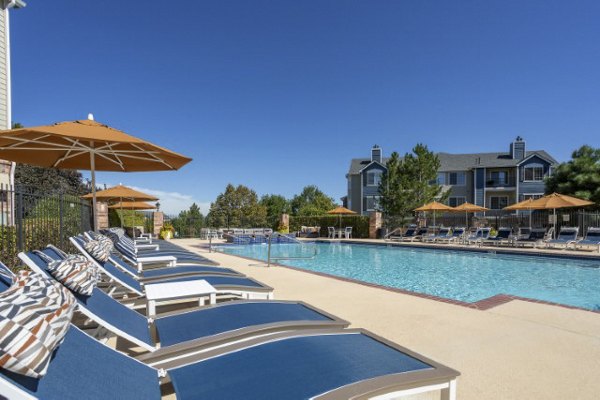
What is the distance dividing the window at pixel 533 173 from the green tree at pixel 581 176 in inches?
255

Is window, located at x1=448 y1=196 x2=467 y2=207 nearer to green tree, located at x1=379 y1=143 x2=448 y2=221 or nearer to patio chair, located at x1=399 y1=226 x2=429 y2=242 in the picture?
green tree, located at x1=379 y1=143 x2=448 y2=221

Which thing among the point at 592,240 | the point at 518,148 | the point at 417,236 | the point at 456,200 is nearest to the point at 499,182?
the point at 518,148

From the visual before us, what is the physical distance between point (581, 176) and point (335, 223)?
53.8 ft

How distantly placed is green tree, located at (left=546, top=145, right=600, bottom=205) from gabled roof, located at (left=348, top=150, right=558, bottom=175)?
22.6ft

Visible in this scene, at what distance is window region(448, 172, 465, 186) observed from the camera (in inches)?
1286

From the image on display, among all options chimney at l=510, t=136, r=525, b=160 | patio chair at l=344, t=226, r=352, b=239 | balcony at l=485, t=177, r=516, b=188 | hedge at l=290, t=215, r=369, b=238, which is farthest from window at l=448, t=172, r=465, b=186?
patio chair at l=344, t=226, r=352, b=239

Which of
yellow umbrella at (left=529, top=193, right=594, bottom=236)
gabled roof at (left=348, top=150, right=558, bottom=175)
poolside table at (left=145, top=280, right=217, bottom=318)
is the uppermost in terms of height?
gabled roof at (left=348, top=150, right=558, bottom=175)

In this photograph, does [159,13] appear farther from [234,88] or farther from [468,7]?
[468,7]

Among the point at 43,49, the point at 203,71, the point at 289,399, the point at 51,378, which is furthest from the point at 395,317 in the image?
the point at 203,71

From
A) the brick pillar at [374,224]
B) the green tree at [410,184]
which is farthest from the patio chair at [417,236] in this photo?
the green tree at [410,184]

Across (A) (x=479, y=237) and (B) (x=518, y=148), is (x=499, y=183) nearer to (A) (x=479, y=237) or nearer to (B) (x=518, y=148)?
(B) (x=518, y=148)

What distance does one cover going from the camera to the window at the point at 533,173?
99.7ft

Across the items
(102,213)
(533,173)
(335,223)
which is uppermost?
(533,173)

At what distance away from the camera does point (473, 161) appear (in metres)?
33.3
